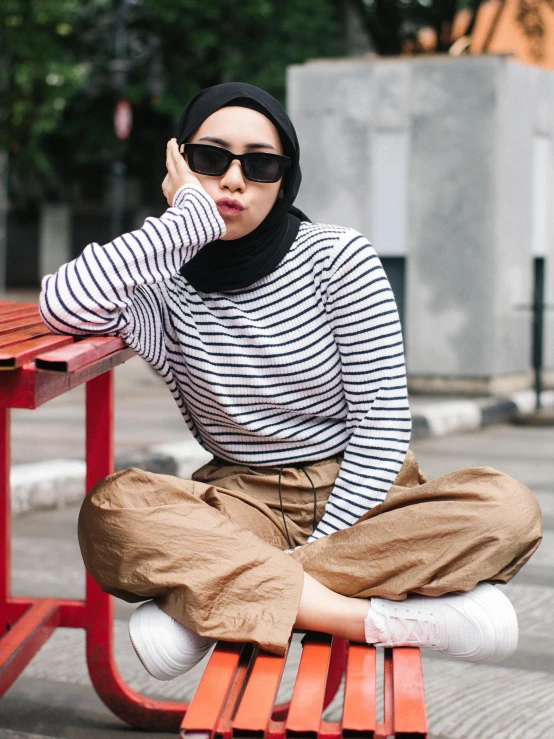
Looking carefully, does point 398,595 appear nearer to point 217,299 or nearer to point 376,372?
point 376,372

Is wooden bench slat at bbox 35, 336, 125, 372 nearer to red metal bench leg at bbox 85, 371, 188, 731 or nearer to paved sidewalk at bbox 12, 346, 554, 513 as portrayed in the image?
red metal bench leg at bbox 85, 371, 188, 731

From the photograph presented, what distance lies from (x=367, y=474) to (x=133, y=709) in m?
0.98

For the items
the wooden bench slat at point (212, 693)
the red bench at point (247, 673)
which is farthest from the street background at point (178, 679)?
the wooden bench slat at point (212, 693)

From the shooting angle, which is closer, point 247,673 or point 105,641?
point 247,673

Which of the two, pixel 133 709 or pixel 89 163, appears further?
pixel 89 163

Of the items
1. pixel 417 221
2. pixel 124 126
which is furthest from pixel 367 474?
pixel 124 126

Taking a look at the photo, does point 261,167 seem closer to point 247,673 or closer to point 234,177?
point 234,177

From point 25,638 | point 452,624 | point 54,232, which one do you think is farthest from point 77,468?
point 54,232

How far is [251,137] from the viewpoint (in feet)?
7.55

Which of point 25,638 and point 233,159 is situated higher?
point 233,159

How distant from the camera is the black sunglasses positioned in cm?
230

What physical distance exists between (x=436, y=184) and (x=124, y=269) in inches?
302

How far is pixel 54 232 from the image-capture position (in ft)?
116

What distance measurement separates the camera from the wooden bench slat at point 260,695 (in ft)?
5.54
